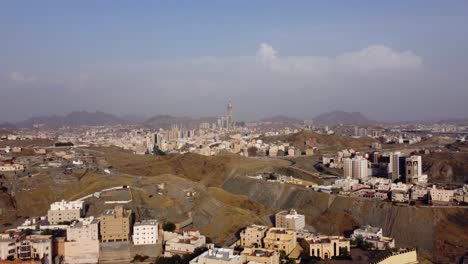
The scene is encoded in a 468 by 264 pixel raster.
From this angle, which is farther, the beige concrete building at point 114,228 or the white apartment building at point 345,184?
the white apartment building at point 345,184

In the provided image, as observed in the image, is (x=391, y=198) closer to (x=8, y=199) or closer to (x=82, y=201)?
(x=82, y=201)

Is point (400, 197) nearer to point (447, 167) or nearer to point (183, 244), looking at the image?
point (447, 167)

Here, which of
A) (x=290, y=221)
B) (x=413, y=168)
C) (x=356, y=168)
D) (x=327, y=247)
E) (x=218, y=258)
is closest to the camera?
(x=218, y=258)

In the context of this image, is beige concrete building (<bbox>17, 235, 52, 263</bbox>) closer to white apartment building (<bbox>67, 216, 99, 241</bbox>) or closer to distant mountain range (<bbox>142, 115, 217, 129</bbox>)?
white apartment building (<bbox>67, 216, 99, 241</bbox>)

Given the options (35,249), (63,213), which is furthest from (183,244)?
(63,213)

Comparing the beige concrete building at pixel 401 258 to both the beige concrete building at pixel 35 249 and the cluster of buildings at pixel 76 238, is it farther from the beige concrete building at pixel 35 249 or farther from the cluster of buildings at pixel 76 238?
the beige concrete building at pixel 35 249

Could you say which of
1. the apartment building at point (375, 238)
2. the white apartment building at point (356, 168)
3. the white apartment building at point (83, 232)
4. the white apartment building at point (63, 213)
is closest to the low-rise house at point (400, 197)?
the apartment building at point (375, 238)

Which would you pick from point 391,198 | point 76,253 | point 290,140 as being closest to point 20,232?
point 76,253
